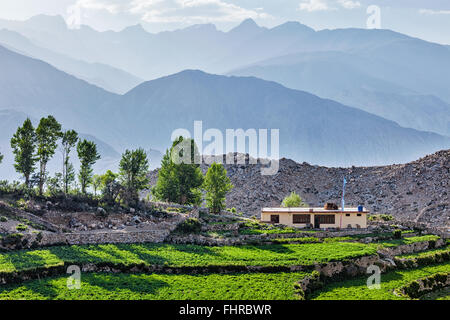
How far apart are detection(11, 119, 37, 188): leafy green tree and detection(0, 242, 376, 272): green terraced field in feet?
61.7

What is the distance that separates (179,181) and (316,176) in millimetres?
37702

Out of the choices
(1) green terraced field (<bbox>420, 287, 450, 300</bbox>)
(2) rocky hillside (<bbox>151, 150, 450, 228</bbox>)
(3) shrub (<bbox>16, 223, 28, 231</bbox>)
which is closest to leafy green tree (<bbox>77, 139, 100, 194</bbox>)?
(3) shrub (<bbox>16, 223, 28, 231</bbox>)

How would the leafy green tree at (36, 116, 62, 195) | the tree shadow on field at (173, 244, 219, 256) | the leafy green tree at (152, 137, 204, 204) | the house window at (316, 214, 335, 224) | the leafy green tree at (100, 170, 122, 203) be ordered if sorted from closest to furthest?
the tree shadow on field at (173, 244, 219, 256), the leafy green tree at (100, 170, 122, 203), the leafy green tree at (36, 116, 62, 195), the house window at (316, 214, 335, 224), the leafy green tree at (152, 137, 204, 204)

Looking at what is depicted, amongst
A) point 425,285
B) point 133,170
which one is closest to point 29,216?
point 133,170

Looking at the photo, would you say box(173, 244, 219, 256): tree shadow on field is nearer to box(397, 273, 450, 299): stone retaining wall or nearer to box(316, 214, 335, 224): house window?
box(397, 273, 450, 299): stone retaining wall

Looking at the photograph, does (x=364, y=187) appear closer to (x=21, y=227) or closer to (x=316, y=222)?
(x=316, y=222)

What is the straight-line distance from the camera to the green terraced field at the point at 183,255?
39.2 metres

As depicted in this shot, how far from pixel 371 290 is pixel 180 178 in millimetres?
38695

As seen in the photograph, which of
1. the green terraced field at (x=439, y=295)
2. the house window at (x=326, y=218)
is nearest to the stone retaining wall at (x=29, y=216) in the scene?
the house window at (x=326, y=218)

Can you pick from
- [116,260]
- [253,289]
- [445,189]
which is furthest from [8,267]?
[445,189]

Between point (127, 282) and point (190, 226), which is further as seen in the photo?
point (190, 226)

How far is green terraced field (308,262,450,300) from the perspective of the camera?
3597 cm

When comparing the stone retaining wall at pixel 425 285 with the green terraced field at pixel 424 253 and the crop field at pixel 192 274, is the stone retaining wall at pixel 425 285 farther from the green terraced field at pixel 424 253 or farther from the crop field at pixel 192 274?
the green terraced field at pixel 424 253

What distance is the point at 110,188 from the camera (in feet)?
199
